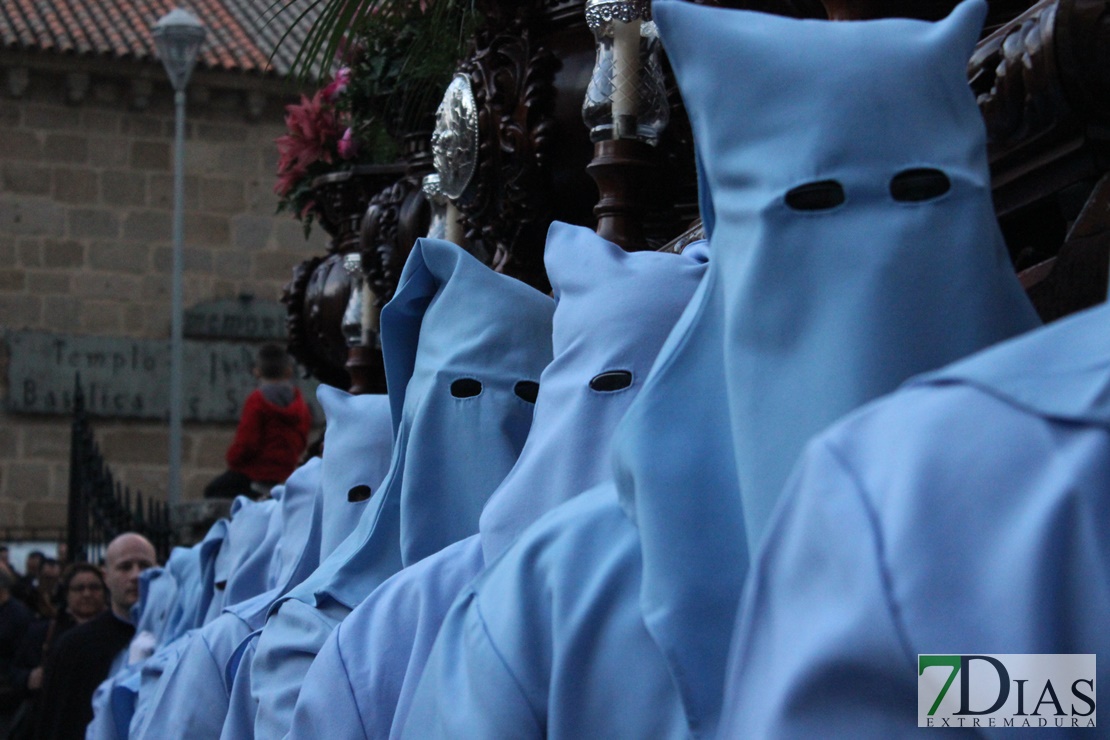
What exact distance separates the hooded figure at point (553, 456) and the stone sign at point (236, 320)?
17.4 metres

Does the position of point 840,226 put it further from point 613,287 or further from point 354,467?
point 354,467

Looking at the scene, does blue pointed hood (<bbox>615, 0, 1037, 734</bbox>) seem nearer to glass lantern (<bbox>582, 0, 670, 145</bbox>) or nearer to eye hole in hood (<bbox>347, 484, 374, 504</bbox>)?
glass lantern (<bbox>582, 0, 670, 145</bbox>)

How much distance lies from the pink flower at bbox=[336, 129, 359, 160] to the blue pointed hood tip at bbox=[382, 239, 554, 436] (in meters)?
3.05

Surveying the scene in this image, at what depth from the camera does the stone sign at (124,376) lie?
1955cm

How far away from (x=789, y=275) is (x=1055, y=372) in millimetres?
511

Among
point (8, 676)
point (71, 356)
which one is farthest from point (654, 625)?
point (71, 356)

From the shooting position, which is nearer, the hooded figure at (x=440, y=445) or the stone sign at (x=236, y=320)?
the hooded figure at (x=440, y=445)

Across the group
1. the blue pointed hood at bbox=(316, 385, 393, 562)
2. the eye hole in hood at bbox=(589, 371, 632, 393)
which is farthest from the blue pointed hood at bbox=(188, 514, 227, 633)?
the eye hole in hood at bbox=(589, 371, 632, 393)

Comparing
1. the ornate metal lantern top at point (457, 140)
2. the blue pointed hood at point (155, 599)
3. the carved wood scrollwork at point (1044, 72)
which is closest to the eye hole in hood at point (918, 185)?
the carved wood scrollwork at point (1044, 72)

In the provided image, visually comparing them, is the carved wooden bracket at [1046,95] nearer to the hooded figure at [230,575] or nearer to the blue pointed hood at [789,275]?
the blue pointed hood at [789,275]

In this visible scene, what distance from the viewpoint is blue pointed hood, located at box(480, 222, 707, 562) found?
2.48 meters

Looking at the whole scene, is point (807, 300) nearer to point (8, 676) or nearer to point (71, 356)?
point (8, 676)

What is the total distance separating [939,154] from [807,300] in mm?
208

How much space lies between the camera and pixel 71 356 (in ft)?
64.8
